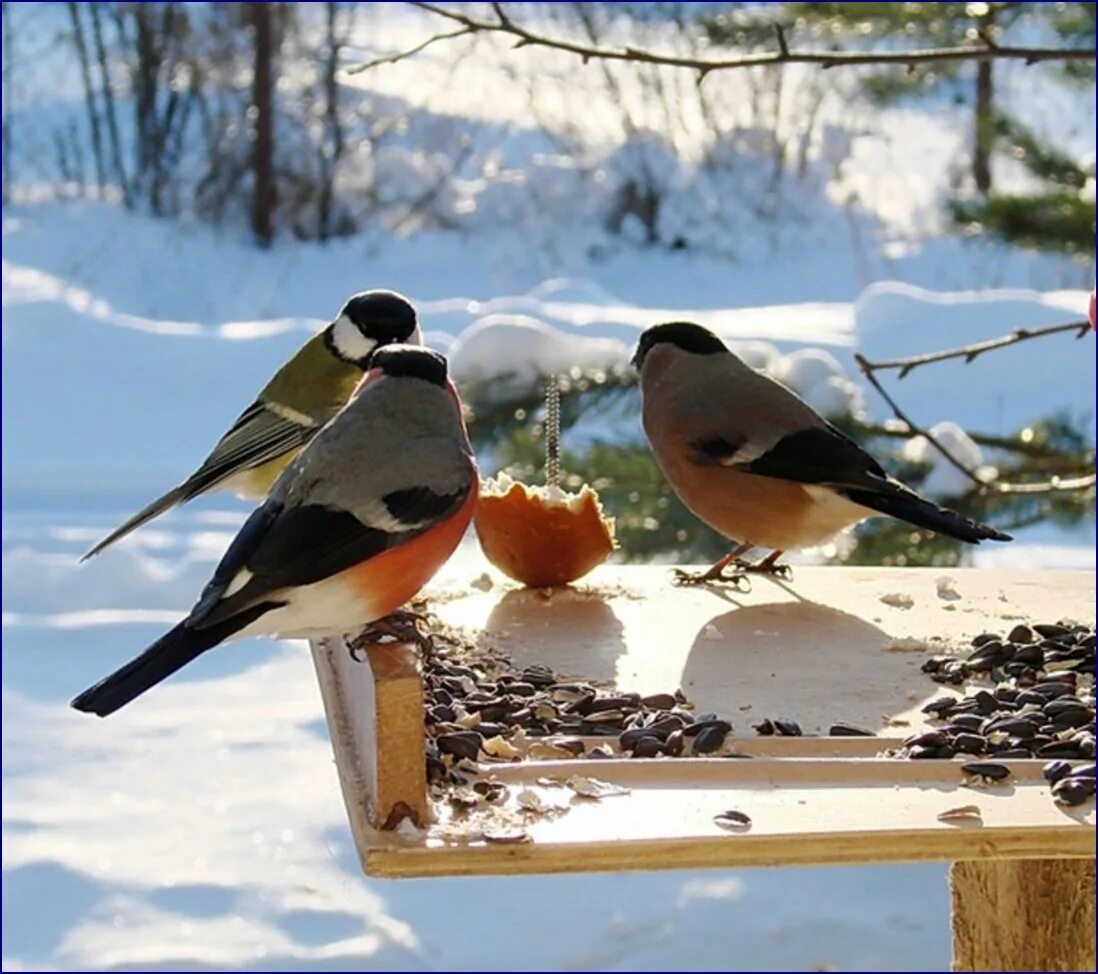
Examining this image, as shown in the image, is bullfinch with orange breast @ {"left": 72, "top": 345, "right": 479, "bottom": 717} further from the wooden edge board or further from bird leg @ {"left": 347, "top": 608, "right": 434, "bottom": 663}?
the wooden edge board

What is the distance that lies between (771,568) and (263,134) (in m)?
6.18

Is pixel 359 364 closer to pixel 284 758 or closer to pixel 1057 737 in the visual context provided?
pixel 1057 737

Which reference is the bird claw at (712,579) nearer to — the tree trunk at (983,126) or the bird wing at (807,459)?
the bird wing at (807,459)

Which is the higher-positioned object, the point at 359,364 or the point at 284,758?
the point at 359,364

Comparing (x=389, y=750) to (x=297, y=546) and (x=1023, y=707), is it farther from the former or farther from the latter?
(x=1023, y=707)

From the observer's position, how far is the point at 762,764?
4.99 ft

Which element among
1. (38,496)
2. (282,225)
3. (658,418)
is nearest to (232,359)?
(38,496)

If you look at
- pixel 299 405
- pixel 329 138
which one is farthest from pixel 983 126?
pixel 329 138

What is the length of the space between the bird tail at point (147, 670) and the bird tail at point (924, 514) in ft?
3.26

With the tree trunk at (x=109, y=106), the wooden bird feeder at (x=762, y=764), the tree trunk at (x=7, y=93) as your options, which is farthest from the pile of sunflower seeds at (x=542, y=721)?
the tree trunk at (x=7, y=93)

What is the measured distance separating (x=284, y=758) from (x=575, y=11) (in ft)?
19.3

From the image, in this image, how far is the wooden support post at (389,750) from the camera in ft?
4.58

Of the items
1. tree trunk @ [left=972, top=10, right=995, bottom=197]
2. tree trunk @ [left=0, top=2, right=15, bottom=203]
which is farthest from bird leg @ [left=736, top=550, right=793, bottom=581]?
tree trunk @ [left=0, top=2, right=15, bottom=203]

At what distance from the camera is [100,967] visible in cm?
319
